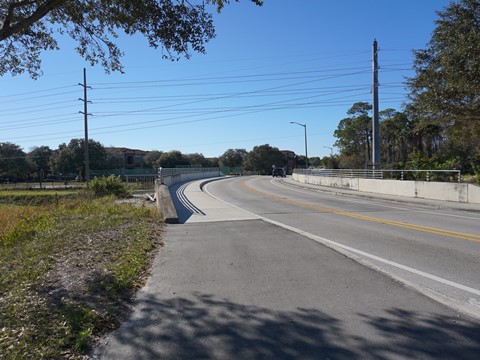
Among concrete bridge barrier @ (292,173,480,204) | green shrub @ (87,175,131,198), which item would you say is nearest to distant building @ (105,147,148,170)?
green shrub @ (87,175,131,198)

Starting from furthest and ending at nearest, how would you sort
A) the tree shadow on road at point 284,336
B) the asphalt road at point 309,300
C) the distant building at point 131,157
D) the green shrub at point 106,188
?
1. the distant building at point 131,157
2. the green shrub at point 106,188
3. the asphalt road at point 309,300
4. the tree shadow on road at point 284,336

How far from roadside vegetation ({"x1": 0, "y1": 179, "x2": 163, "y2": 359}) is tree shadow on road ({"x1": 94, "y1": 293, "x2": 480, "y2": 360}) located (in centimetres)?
44

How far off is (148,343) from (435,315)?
10.5 ft

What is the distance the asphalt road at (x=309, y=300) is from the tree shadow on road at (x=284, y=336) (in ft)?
0.03

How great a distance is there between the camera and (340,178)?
34.6 metres

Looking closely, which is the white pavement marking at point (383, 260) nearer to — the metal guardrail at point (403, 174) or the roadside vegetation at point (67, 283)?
the roadside vegetation at point (67, 283)

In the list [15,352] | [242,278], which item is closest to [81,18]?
[242,278]

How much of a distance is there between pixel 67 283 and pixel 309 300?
3.52m

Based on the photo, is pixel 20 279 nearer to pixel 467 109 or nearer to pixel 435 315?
pixel 435 315

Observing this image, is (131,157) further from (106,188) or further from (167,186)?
(106,188)

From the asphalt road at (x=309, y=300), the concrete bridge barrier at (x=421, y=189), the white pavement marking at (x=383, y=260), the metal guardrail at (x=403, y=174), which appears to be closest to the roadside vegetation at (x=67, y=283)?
the asphalt road at (x=309, y=300)

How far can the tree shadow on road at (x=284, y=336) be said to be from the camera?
365 centimetres

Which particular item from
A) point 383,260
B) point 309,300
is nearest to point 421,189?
point 383,260

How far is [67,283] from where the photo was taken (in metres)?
5.79
